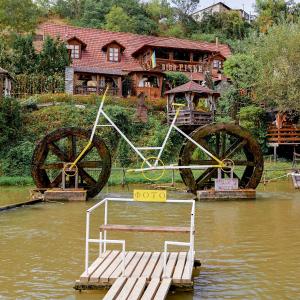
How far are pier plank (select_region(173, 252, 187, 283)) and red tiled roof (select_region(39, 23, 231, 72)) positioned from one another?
33237 mm

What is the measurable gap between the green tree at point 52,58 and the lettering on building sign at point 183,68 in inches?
312

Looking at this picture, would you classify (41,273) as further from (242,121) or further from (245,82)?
(245,82)

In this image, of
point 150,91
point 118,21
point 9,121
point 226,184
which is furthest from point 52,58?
point 226,184

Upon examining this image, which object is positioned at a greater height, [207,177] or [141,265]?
[207,177]

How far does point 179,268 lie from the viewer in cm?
856

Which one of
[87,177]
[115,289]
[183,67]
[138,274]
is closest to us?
[115,289]

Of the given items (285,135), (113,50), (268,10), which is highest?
(268,10)

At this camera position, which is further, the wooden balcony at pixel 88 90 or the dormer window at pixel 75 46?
the dormer window at pixel 75 46

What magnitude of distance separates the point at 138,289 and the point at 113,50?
38.2 metres

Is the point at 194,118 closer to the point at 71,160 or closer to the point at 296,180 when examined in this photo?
the point at 296,180

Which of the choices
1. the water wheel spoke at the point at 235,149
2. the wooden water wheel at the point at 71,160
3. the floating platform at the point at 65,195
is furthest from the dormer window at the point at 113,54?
the floating platform at the point at 65,195

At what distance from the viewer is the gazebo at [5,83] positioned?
1320 inches

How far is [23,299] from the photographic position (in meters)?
8.07

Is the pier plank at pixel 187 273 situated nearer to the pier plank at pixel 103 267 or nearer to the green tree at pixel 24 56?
the pier plank at pixel 103 267
